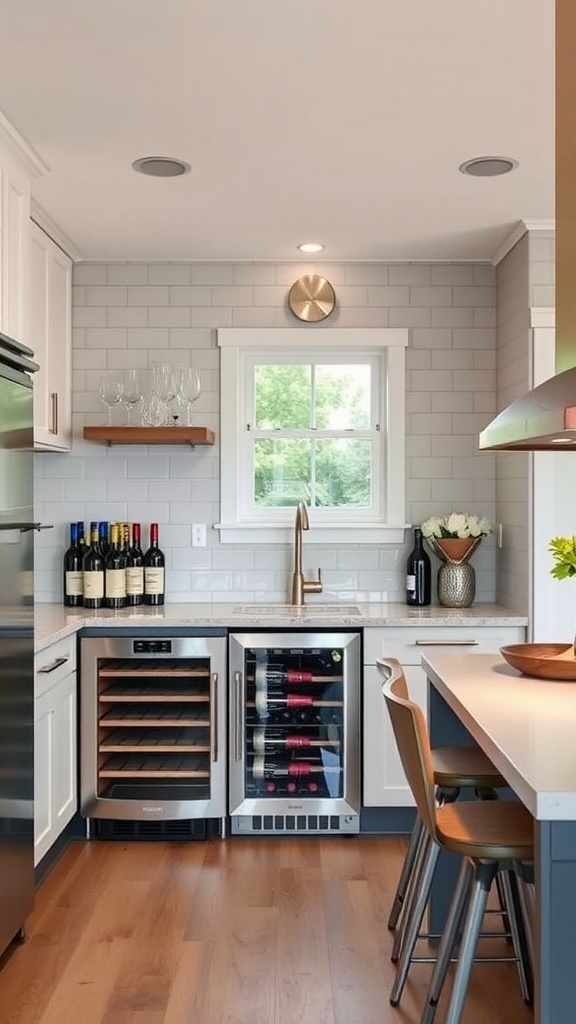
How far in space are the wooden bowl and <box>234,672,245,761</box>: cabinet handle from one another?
5.03ft

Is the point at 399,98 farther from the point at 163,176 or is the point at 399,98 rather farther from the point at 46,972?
the point at 46,972

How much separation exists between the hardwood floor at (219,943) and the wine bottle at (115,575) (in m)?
1.04

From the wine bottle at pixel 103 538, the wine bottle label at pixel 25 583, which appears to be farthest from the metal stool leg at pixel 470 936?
the wine bottle at pixel 103 538

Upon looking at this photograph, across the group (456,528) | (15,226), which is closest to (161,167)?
(15,226)

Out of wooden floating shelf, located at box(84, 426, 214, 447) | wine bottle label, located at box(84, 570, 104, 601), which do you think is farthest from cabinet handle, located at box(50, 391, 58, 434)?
wine bottle label, located at box(84, 570, 104, 601)

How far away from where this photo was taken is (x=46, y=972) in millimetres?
2869

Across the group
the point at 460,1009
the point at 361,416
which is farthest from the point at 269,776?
the point at 460,1009

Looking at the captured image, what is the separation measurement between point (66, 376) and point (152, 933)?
2538 mm

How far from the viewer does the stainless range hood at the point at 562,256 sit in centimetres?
211

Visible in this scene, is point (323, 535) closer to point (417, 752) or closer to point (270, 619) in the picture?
point (270, 619)

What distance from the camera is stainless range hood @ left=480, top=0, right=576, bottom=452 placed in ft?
6.91

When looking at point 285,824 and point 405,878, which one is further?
point 285,824

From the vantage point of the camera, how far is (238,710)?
408cm

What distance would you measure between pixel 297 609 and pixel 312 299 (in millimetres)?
1484
